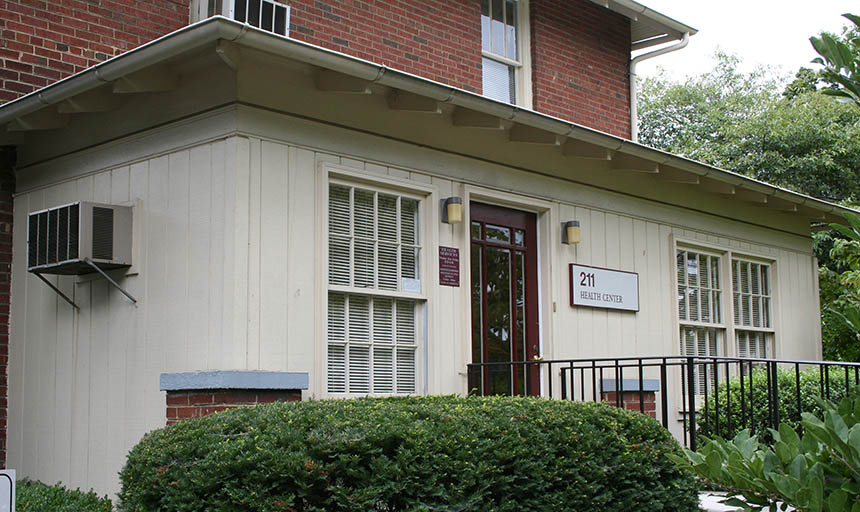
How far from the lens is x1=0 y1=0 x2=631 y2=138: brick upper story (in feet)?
25.1

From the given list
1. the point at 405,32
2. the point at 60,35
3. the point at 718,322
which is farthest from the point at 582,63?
the point at 60,35

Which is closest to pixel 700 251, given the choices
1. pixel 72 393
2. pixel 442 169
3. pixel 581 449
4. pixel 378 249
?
pixel 442 169

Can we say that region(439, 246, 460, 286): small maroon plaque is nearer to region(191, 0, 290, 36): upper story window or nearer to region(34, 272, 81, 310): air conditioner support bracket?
Answer: region(191, 0, 290, 36): upper story window

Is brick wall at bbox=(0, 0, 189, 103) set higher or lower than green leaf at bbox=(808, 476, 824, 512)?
Result: higher

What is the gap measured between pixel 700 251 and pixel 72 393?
20.6 ft

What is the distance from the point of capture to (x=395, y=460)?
186 inches

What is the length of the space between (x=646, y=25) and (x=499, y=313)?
5.40 metres

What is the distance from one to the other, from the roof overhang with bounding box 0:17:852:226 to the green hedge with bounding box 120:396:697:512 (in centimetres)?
214

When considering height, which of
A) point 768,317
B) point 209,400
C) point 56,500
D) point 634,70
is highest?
point 634,70

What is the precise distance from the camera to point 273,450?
4.54 m

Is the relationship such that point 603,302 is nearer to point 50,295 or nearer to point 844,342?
point 50,295

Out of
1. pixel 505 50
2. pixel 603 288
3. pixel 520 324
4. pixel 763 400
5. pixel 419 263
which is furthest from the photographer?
pixel 505 50

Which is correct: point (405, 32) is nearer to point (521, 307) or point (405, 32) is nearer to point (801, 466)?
point (521, 307)

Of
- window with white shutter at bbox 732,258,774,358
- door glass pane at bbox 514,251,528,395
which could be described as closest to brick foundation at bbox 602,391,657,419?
door glass pane at bbox 514,251,528,395
